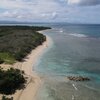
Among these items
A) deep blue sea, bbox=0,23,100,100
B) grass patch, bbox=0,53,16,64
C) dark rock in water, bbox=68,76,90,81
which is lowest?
deep blue sea, bbox=0,23,100,100

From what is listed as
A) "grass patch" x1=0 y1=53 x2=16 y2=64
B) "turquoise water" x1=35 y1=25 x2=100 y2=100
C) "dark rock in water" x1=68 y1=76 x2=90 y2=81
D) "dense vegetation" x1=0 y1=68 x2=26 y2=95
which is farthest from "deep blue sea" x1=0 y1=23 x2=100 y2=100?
"grass patch" x1=0 y1=53 x2=16 y2=64

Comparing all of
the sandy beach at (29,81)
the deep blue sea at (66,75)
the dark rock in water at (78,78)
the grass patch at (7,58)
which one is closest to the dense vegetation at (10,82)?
the sandy beach at (29,81)

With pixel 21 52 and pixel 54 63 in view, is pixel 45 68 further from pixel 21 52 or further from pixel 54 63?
pixel 21 52

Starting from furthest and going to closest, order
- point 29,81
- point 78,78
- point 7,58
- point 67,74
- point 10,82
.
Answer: point 7,58, point 67,74, point 78,78, point 29,81, point 10,82

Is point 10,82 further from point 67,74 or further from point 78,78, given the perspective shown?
point 67,74

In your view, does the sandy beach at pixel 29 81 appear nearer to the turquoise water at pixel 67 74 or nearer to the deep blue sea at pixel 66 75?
the deep blue sea at pixel 66 75

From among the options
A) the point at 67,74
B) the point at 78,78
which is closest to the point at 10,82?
the point at 78,78

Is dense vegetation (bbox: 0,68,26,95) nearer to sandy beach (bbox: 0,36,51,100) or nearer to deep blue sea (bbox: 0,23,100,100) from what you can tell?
sandy beach (bbox: 0,36,51,100)

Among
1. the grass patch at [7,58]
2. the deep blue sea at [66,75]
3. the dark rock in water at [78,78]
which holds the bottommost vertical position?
the deep blue sea at [66,75]

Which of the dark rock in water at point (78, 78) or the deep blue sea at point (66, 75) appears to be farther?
the dark rock in water at point (78, 78)
